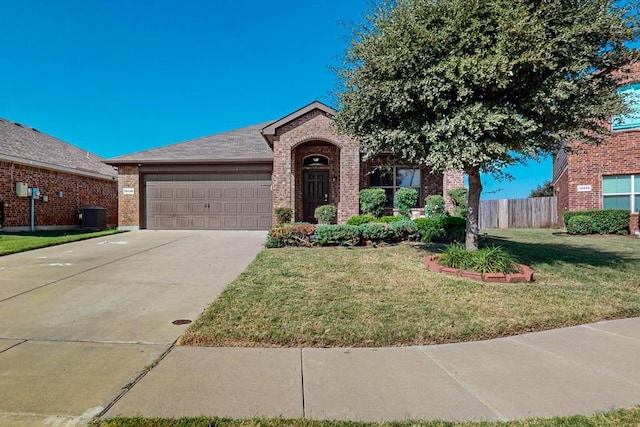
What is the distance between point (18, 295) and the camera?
16.5 feet

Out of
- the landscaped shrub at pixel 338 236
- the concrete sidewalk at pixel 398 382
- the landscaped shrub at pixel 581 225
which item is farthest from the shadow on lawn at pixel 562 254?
the concrete sidewalk at pixel 398 382

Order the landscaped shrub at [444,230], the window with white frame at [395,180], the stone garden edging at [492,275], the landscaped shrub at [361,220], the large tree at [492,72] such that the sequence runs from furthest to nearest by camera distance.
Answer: the window with white frame at [395,180]
the landscaped shrub at [361,220]
the landscaped shrub at [444,230]
the stone garden edging at [492,275]
the large tree at [492,72]

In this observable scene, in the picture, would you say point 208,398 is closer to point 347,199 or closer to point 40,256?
point 40,256

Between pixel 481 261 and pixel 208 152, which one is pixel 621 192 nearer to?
pixel 481 261

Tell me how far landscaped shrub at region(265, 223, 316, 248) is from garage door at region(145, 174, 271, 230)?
17.4ft

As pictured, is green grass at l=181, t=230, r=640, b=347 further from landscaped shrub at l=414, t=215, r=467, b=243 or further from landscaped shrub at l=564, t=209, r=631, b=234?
landscaped shrub at l=564, t=209, r=631, b=234

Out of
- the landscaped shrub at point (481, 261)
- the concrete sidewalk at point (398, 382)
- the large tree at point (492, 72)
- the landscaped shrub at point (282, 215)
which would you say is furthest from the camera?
the landscaped shrub at point (282, 215)

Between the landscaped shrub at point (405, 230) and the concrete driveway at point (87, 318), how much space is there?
3.88m

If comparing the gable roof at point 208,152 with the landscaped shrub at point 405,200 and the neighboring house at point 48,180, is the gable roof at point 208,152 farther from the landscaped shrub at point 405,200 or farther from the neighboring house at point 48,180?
the landscaped shrub at point 405,200

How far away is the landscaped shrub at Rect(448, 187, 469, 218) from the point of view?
40.0 feet

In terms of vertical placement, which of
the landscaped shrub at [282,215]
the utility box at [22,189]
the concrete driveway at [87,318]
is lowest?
the concrete driveway at [87,318]

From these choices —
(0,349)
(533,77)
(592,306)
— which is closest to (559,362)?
(592,306)

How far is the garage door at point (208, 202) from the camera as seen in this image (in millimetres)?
14578

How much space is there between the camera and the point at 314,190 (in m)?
14.3
